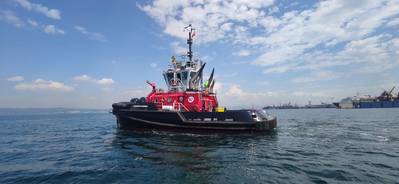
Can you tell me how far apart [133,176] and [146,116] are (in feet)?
42.5

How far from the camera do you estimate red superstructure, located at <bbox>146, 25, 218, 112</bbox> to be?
23.4 m

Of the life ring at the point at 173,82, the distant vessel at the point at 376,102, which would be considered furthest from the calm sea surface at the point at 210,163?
the distant vessel at the point at 376,102

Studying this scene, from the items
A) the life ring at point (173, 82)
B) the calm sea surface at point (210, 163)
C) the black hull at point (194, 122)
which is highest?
the life ring at point (173, 82)

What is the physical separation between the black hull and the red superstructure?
4.13ft

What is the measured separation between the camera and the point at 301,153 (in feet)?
42.8

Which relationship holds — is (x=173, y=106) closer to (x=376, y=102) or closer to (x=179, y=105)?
(x=179, y=105)

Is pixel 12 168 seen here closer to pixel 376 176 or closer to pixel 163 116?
pixel 163 116

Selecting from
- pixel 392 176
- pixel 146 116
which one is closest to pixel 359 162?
pixel 392 176

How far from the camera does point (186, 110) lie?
22.9 meters

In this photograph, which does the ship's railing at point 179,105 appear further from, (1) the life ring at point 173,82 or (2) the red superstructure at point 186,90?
(1) the life ring at point 173,82

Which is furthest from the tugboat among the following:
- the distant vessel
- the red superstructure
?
the distant vessel

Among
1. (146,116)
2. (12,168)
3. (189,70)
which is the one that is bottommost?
(12,168)

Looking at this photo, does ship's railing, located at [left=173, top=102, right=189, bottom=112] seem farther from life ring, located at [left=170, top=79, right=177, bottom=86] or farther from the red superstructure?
life ring, located at [left=170, top=79, right=177, bottom=86]

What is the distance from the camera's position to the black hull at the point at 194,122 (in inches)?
794
